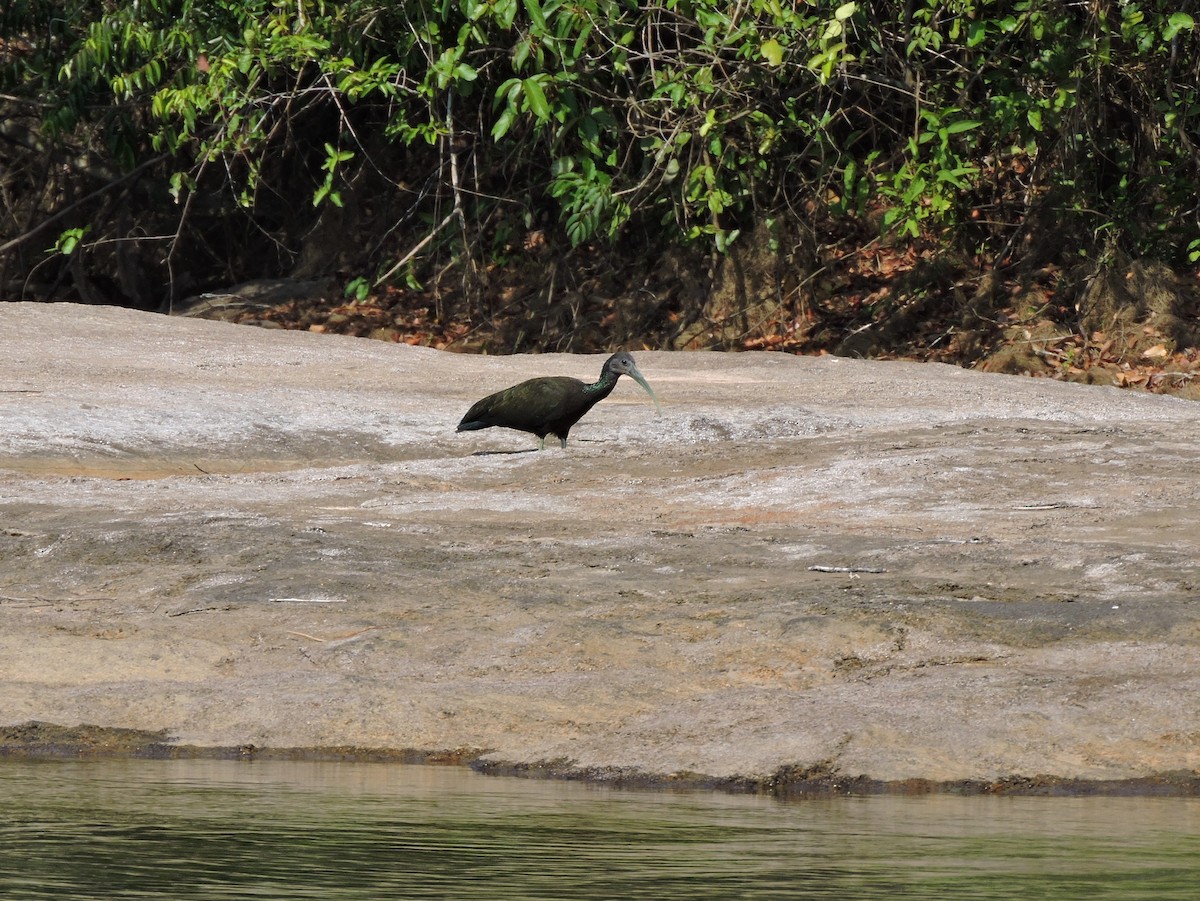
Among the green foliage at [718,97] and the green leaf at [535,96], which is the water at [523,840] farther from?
the green foliage at [718,97]

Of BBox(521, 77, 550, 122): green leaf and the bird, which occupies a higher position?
BBox(521, 77, 550, 122): green leaf

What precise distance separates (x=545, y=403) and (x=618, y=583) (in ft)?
9.53

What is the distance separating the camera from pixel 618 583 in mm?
6531

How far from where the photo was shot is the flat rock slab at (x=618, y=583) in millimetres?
5211

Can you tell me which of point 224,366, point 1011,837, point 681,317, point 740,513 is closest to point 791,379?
point 224,366

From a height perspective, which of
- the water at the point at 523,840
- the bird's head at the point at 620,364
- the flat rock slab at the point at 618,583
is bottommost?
the water at the point at 523,840

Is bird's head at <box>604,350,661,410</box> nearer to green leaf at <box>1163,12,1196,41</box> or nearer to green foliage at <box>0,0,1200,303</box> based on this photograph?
green foliage at <box>0,0,1200,303</box>

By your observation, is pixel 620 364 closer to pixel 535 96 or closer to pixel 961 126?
pixel 535 96

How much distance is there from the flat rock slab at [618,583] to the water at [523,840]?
0.30 metres

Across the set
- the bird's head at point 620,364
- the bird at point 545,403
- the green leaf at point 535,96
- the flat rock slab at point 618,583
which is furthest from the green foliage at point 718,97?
the flat rock slab at point 618,583

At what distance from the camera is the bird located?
30.7ft

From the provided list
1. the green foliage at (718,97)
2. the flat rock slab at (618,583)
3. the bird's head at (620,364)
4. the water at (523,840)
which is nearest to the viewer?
the water at (523,840)

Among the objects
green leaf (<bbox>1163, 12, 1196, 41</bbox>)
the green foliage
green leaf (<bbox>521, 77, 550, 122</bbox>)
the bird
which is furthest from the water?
green leaf (<bbox>1163, 12, 1196, 41</bbox>)

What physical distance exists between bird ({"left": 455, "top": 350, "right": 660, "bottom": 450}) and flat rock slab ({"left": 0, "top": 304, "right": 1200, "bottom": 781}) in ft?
0.57
